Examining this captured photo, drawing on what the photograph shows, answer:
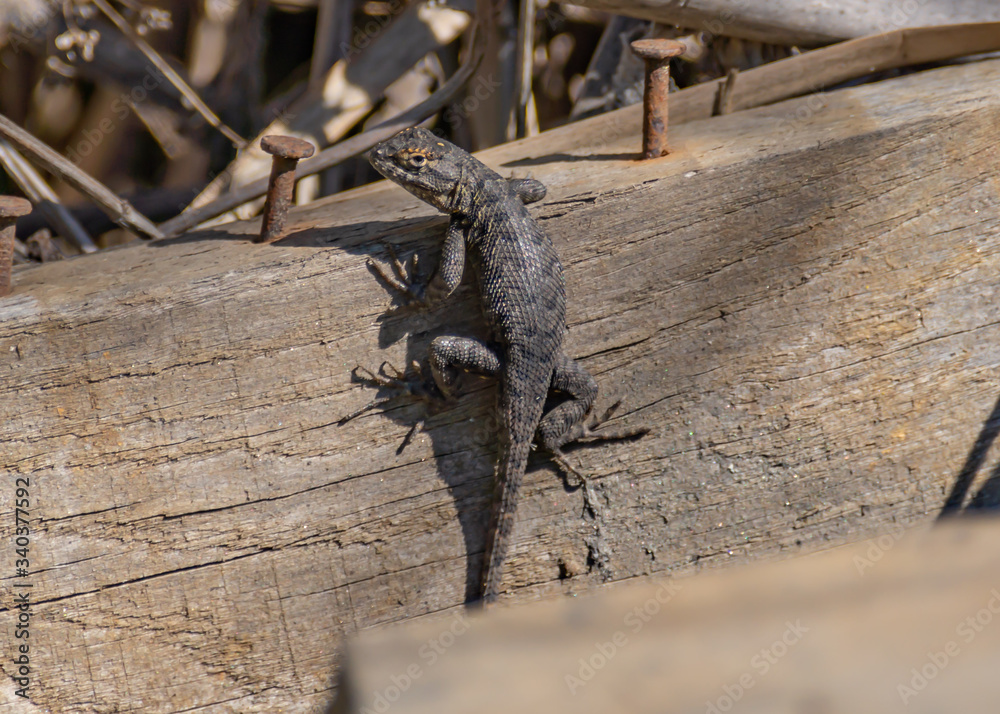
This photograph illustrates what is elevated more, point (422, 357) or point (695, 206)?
point (695, 206)

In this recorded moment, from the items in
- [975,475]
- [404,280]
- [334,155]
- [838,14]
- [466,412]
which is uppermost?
[334,155]

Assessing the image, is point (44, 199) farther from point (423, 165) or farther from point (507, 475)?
point (507, 475)

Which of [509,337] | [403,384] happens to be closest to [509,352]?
[509,337]

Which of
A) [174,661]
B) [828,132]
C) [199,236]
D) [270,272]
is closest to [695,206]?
[828,132]

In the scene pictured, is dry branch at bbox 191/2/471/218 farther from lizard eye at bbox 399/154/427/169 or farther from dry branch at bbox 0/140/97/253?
lizard eye at bbox 399/154/427/169

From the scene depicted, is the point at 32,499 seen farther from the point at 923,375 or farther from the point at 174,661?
the point at 923,375

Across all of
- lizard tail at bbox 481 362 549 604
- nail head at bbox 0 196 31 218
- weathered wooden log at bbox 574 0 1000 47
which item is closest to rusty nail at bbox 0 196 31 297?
nail head at bbox 0 196 31 218

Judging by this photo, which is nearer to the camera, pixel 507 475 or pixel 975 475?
pixel 507 475
